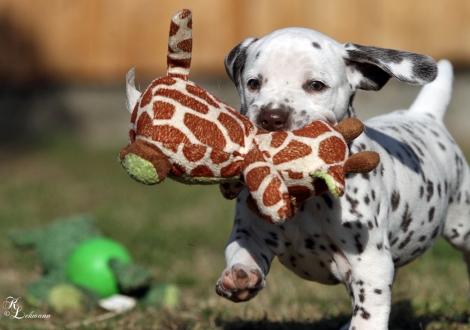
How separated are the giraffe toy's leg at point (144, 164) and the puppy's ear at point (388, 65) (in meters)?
1.50

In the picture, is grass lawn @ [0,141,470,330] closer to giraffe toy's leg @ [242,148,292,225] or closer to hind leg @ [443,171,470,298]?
hind leg @ [443,171,470,298]

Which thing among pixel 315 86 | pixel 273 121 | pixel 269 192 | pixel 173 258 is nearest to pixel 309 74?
pixel 315 86

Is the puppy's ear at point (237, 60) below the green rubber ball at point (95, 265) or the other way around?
the other way around

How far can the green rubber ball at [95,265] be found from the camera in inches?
235

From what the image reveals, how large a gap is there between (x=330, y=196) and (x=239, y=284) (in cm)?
75

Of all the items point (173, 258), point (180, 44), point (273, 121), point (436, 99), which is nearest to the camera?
point (180, 44)

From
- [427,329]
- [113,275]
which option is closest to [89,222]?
[113,275]

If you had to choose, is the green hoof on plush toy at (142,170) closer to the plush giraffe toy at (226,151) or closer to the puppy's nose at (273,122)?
the plush giraffe toy at (226,151)

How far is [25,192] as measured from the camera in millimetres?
10477

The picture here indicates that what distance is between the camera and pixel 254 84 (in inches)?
164

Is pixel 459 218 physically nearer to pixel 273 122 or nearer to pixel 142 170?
pixel 273 122

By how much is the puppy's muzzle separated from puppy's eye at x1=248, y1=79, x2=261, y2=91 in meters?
0.41

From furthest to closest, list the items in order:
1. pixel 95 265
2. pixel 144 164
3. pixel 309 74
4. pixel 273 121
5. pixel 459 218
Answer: pixel 95 265 → pixel 459 218 → pixel 309 74 → pixel 273 121 → pixel 144 164

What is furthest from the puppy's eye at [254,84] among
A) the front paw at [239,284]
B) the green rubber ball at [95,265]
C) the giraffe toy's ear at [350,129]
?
the green rubber ball at [95,265]
